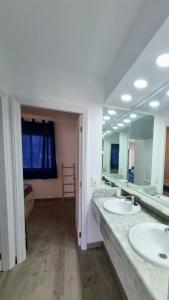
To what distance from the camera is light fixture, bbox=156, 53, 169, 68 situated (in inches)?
40.4

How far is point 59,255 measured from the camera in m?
1.92

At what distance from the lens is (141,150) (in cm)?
196

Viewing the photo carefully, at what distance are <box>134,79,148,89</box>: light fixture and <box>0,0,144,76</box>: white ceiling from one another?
39 centimetres

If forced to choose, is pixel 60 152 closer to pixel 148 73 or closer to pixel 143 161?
pixel 143 161

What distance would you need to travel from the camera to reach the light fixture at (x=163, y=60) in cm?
103

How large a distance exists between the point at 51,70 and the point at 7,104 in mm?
703

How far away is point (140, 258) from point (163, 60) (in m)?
1.40

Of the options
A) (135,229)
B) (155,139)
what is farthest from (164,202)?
(155,139)

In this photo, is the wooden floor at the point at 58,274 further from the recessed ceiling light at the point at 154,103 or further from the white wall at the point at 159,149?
the recessed ceiling light at the point at 154,103

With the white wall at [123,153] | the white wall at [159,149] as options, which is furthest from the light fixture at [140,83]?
the white wall at [123,153]

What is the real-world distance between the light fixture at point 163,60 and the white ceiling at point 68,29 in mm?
375

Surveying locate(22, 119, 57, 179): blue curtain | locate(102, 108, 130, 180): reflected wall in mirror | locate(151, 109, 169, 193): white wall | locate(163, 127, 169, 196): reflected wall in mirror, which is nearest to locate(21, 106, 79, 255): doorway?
locate(22, 119, 57, 179): blue curtain

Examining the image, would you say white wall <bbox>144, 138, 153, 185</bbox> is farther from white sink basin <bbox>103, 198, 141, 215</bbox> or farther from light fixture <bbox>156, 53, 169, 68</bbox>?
light fixture <bbox>156, 53, 169, 68</bbox>

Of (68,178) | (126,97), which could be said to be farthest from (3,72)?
(68,178)
